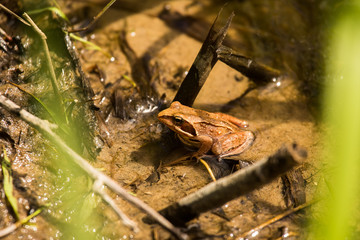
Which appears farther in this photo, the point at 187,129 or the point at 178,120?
the point at 187,129

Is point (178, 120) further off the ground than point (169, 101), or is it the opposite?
point (169, 101)

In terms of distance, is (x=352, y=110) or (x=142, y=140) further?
(x=142, y=140)

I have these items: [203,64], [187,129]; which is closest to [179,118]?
[187,129]

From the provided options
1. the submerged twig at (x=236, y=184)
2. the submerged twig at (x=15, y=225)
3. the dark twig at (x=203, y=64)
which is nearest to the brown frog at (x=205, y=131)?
the dark twig at (x=203, y=64)

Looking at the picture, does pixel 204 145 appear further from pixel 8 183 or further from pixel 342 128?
pixel 8 183

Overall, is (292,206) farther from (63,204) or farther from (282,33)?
(282,33)

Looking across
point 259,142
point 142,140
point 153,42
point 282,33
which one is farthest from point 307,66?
point 142,140
